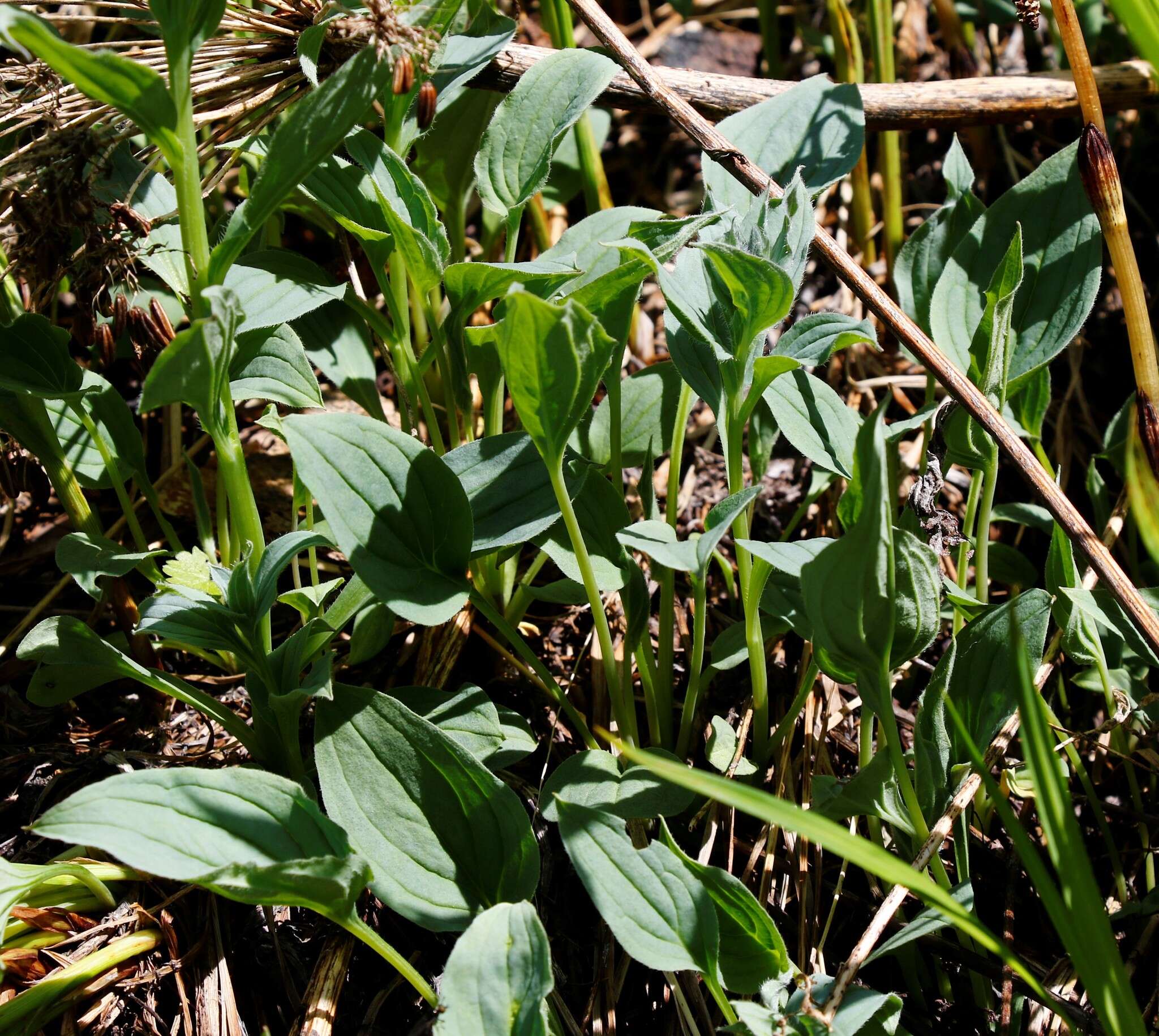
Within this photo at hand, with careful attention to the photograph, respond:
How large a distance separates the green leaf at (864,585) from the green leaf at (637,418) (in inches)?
21.3

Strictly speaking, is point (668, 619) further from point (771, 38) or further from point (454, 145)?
point (771, 38)

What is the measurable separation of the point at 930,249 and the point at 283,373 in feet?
3.44

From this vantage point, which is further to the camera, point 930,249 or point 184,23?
point 930,249

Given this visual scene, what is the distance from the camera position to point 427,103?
1.30 metres

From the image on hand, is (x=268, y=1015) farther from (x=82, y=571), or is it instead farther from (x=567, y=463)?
(x=567, y=463)

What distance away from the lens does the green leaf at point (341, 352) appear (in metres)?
1.70

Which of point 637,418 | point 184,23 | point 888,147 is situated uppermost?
point 184,23

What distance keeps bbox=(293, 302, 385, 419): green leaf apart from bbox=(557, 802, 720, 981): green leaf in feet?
2.97

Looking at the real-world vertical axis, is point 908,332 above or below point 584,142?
below

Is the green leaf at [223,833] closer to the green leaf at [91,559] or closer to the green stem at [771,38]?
the green leaf at [91,559]

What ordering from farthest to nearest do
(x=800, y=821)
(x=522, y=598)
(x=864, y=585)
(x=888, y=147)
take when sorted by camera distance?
1. (x=888, y=147)
2. (x=522, y=598)
3. (x=864, y=585)
4. (x=800, y=821)

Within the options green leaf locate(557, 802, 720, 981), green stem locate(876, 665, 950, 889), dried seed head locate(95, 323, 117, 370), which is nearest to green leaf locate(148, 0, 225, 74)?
dried seed head locate(95, 323, 117, 370)

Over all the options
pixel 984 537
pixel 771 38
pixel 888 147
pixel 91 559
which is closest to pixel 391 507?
pixel 91 559

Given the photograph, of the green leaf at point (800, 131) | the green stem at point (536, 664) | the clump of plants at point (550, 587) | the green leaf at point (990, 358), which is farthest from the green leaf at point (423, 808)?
the green leaf at point (800, 131)
